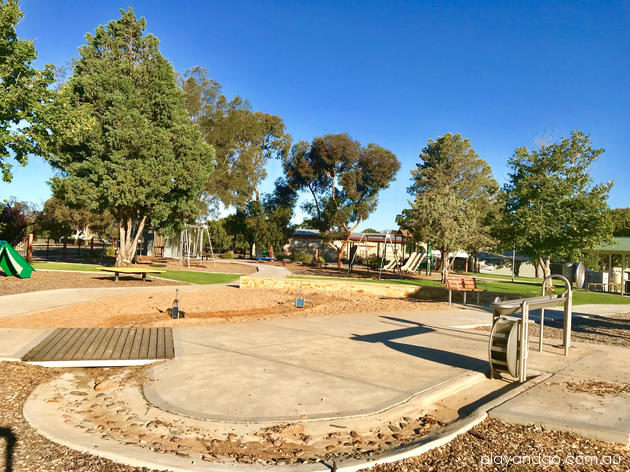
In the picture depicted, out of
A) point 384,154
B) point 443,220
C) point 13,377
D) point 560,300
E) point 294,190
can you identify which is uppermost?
point 384,154

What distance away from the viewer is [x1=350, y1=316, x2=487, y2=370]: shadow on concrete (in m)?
6.76

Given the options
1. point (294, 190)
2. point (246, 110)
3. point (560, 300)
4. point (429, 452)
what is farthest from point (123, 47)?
point (429, 452)

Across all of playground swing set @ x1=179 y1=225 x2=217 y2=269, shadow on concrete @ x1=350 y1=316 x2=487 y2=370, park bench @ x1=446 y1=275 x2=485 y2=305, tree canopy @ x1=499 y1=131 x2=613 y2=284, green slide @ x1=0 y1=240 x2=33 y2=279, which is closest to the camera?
shadow on concrete @ x1=350 y1=316 x2=487 y2=370

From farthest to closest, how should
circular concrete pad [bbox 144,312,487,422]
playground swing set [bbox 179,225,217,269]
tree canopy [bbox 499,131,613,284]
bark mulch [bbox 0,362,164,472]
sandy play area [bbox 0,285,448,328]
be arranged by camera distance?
playground swing set [bbox 179,225,217,269] < tree canopy [bbox 499,131,613,284] < sandy play area [bbox 0,285,448,328] < circular concrete pad [bbox 144,312,487,422] < bark mulch [bbox 0,362,164,472]

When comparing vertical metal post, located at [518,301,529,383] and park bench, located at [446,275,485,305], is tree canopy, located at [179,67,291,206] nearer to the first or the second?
park bench, located at [446,275,485,305]

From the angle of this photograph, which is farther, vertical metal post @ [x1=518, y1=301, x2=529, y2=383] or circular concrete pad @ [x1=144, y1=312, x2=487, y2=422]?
vertical metal post @ [x1=518, y1=301, x2=529, y2=383]

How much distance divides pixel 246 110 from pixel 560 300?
4283 cm

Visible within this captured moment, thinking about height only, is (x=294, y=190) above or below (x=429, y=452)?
above

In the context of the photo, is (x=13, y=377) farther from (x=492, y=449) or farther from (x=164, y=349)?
(x=492, y=449)

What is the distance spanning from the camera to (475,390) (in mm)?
5609

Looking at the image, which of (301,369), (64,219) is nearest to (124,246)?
(64,219)

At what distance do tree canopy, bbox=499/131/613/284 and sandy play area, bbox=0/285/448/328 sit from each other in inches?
475

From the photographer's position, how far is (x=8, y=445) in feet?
11.9

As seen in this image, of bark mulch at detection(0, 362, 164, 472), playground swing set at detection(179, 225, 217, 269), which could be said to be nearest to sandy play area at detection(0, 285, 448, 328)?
bark mulch at detection(0, 362, 164, 472)
